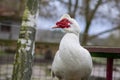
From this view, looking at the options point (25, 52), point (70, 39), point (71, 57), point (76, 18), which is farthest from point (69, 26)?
point (76, 18)

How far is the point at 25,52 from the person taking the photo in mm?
4113

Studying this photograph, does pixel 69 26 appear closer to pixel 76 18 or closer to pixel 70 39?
pixel 70 39

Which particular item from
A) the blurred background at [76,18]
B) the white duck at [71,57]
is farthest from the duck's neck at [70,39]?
the blurred background at [76,18]

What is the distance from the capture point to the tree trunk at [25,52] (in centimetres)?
407

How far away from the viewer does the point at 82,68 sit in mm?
3121

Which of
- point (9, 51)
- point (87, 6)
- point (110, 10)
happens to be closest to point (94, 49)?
point (87, 6)

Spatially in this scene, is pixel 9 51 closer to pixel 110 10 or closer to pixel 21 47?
pixel 110 10

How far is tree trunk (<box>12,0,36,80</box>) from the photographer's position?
13.3ft

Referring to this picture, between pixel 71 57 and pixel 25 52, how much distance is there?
119cm

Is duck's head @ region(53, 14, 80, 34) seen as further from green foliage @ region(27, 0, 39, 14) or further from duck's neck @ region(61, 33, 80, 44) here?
green foliage @ region(27, 0, 39, 14)

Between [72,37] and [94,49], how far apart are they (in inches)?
26.9

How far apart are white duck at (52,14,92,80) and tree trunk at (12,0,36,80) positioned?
33.0 inches

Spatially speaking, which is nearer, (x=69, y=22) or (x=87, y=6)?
(x=69, y=22)

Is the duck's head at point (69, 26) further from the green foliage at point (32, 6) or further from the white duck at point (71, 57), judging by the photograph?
the green foliage at point (32, 6)
